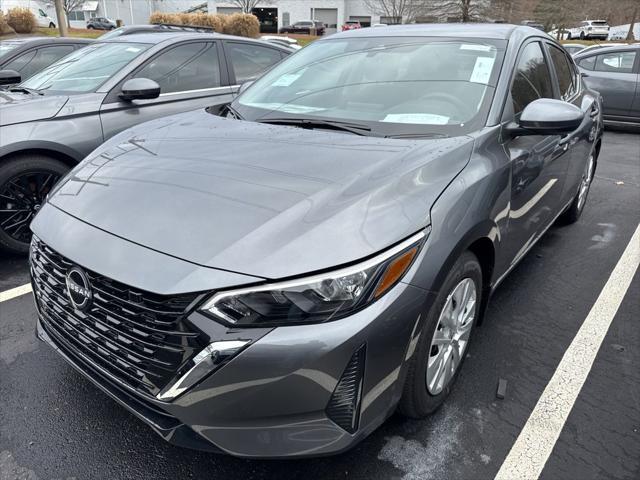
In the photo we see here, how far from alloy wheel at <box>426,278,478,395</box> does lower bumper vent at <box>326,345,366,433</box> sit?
467 millimetres

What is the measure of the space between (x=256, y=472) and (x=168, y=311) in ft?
2.71

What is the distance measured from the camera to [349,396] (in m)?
1.63

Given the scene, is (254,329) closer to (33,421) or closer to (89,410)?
(89,410)

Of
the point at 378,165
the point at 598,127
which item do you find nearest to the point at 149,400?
the point at 378,165

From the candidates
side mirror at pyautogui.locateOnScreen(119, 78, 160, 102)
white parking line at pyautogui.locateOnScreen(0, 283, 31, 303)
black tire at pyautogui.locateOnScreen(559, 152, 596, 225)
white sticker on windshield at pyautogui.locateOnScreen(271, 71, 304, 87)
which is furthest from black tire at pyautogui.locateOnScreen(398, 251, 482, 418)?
side mirror at pyautogui.locateOnScreen(119, 78, 160, 102)

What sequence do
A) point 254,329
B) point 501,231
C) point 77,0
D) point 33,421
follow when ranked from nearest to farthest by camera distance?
point 254,329, point 33,421, point 501,231, point 77,0

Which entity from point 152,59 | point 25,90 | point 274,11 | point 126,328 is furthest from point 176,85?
point 274,11

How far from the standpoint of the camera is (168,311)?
1.57m

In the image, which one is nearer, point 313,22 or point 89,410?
point 89,410

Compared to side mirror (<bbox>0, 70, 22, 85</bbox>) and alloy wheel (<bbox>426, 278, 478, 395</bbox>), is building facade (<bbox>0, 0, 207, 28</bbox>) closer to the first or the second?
side mirror (<bbox>0, 70, 22, 85</bbox>)

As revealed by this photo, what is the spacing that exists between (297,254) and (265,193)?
1.26 feet

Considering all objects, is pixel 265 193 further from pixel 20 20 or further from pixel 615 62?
pixel 20 20

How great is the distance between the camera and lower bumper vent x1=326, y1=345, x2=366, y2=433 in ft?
5.24

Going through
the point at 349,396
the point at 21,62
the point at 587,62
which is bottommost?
the point at 349,396
